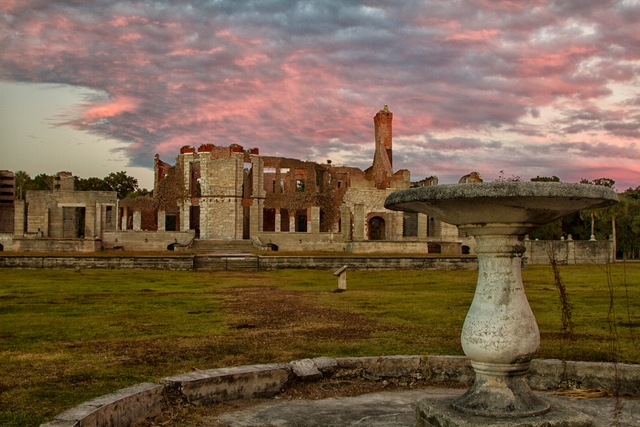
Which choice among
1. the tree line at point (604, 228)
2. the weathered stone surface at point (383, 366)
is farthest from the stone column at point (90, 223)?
the weathered stone surface at point (383, 366)

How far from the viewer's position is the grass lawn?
22.1ft

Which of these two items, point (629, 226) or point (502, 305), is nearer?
point (502, 305)

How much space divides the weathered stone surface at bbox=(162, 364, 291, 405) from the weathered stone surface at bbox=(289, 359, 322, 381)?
0.30ft

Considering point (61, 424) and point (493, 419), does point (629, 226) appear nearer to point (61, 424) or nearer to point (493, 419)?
point (493, 419)

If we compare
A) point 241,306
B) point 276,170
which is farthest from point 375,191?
point 241,306

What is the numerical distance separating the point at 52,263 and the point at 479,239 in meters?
25.6

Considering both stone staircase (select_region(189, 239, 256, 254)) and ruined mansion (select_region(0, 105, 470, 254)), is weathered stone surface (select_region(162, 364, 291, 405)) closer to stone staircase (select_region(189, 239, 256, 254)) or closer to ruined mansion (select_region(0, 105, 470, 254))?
stone staircase (select_region(189, 239, 256, 254))

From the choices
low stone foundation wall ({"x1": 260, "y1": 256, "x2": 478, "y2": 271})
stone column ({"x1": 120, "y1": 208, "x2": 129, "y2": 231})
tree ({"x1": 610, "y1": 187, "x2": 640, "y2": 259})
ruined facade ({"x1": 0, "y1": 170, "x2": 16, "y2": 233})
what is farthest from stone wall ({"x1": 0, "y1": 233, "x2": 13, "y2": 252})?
tree ({"x1": 610, "y1": 187, "x2": 640, "y2": 259})

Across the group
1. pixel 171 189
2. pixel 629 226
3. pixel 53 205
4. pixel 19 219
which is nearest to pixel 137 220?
pixel 171 189

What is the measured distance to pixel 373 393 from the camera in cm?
635

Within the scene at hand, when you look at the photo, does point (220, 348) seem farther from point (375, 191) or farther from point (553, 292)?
point (375, 191)

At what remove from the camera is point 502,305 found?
4.89 meters

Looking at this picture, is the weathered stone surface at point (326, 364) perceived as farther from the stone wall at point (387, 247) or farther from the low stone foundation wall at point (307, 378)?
the stone wall at point (387, 247)

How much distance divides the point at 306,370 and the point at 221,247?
1428 inches
